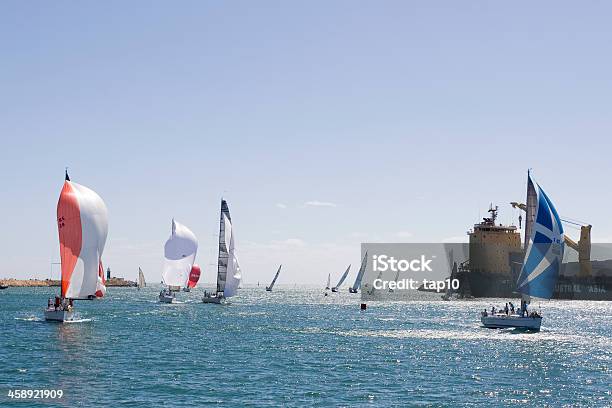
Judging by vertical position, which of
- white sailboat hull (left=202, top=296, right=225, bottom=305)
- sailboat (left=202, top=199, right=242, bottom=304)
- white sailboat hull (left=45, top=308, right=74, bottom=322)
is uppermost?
sailboat (left=202, top=199, right=242, bottom=304)

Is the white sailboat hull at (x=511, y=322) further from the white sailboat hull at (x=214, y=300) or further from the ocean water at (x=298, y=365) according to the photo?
the white sailboat hull at (x=214, y=300)

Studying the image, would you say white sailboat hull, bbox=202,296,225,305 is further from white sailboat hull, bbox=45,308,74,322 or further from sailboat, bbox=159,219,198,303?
white sailboat hull, bbox=45,308,74,322

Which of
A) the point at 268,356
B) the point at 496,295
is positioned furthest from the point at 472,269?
the point at 268,356

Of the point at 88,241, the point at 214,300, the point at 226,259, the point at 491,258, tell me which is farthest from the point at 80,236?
the point at 491,258

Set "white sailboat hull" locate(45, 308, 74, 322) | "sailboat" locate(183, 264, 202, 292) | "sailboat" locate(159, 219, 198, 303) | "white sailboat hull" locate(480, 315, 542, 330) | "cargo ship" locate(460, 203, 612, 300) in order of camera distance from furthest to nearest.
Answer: "cargo ship" locate(460, 203, 612, 300) < "sailboat" locate(183, 264, 202, 292) < "sailboat" locate(159, 219, 198, 303) < "white sailboat hull" locate(480, 315, 542, 330) < "white sailboat hull" locate(45, 308, 74, 322)

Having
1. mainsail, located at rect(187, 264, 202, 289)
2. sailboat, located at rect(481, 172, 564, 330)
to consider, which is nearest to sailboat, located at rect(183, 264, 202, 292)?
mainsail, located at rect(187, 264, 202, 289)

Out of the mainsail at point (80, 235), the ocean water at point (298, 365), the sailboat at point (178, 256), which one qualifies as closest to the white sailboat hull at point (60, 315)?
the ocean water at point (298, 365)

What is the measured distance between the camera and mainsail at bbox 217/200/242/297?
116 meters

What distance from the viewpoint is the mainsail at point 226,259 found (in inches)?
4582

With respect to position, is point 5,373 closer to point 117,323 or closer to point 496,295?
point 117,323

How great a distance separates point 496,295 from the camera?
18638cm

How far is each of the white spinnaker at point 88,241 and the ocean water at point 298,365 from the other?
12.8 ft

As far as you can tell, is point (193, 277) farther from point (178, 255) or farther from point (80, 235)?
point (80, 235)

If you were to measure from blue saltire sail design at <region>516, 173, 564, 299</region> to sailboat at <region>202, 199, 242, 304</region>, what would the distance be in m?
51.8
